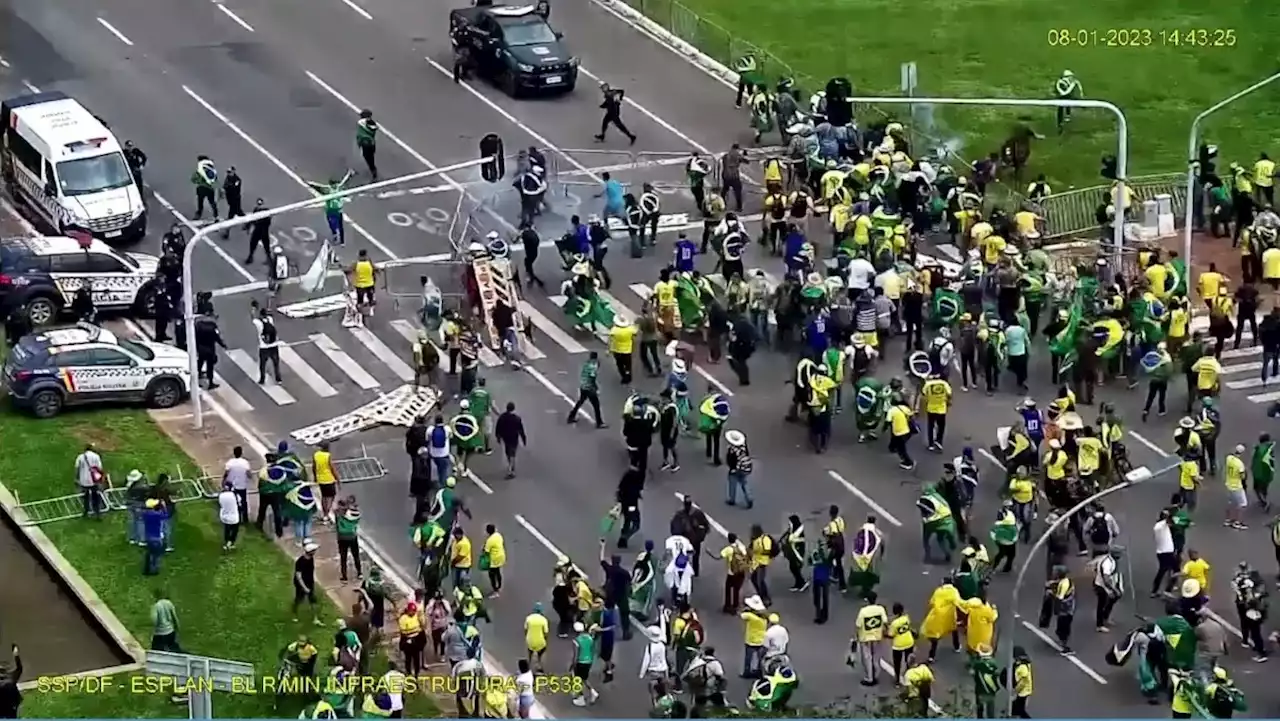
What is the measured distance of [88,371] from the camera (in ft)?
170

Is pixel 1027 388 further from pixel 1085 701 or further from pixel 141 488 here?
pixel 141 488

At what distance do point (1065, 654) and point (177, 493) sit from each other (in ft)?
49.0

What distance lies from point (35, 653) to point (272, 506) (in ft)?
15.1

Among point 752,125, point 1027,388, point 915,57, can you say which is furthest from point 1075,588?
point 915,57

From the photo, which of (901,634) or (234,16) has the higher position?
(234,16)

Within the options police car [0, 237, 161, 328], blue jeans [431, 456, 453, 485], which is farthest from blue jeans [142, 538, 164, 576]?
police car [0, 237, 161, 328]

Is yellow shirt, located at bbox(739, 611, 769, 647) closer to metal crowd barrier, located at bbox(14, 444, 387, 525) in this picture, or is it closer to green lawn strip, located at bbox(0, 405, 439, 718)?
green lawn strip, located at bbox(0, 405, 439, 718)

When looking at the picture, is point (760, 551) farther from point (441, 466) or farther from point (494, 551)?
point (441, 466)

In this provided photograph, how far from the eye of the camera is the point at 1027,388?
52.9 m

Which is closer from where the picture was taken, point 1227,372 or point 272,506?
point 272,506

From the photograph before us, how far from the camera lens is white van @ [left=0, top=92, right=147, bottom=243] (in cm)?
5828

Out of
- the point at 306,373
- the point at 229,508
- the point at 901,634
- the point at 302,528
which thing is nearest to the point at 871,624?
the point at 901,634

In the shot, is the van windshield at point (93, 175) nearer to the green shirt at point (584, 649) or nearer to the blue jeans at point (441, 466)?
the blue jeans at point (441, 466)

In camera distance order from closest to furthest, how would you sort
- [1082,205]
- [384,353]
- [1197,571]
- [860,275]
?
[1197,571] → [860,275] → [384,353] → [1082,205]
